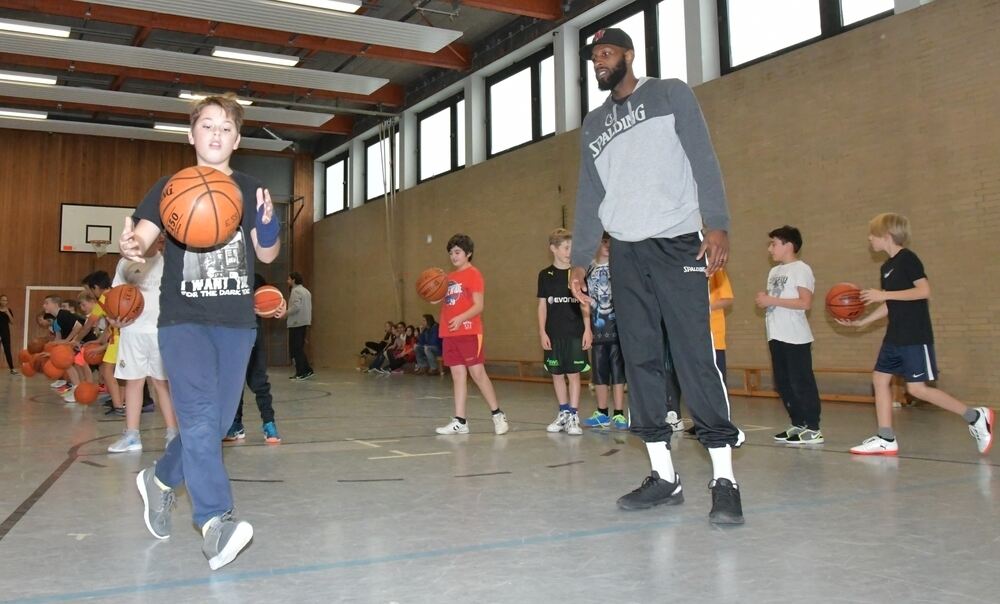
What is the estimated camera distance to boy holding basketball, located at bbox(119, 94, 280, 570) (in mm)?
2645

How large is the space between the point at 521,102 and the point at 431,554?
45.9ft

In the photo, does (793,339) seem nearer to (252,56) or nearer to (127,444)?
(127,444)

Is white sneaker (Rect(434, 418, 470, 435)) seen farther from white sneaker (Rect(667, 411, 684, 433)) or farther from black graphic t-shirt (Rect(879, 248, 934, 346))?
black graphic t-shirt (Rect(879, 248, 934, 346))

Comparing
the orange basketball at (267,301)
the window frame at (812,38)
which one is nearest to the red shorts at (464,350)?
the orange basketball at (267,301)

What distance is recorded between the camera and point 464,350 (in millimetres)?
6367

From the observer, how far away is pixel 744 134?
35.3ft

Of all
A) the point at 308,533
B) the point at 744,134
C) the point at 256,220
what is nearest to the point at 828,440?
the point at 308,533

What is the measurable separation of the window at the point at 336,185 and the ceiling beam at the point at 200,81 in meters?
3.87

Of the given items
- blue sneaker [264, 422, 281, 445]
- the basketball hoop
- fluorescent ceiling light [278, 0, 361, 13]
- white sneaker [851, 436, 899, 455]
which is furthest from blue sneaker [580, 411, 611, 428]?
the basketball hoop

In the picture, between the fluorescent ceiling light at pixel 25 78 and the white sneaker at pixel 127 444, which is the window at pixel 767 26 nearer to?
the white sneaker at pixel 127 444

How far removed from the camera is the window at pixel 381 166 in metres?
19.9

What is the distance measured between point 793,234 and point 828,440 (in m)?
1.56

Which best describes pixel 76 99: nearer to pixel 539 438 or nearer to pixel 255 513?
pixel 539 438

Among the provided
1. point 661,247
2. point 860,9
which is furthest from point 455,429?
point 860,9
